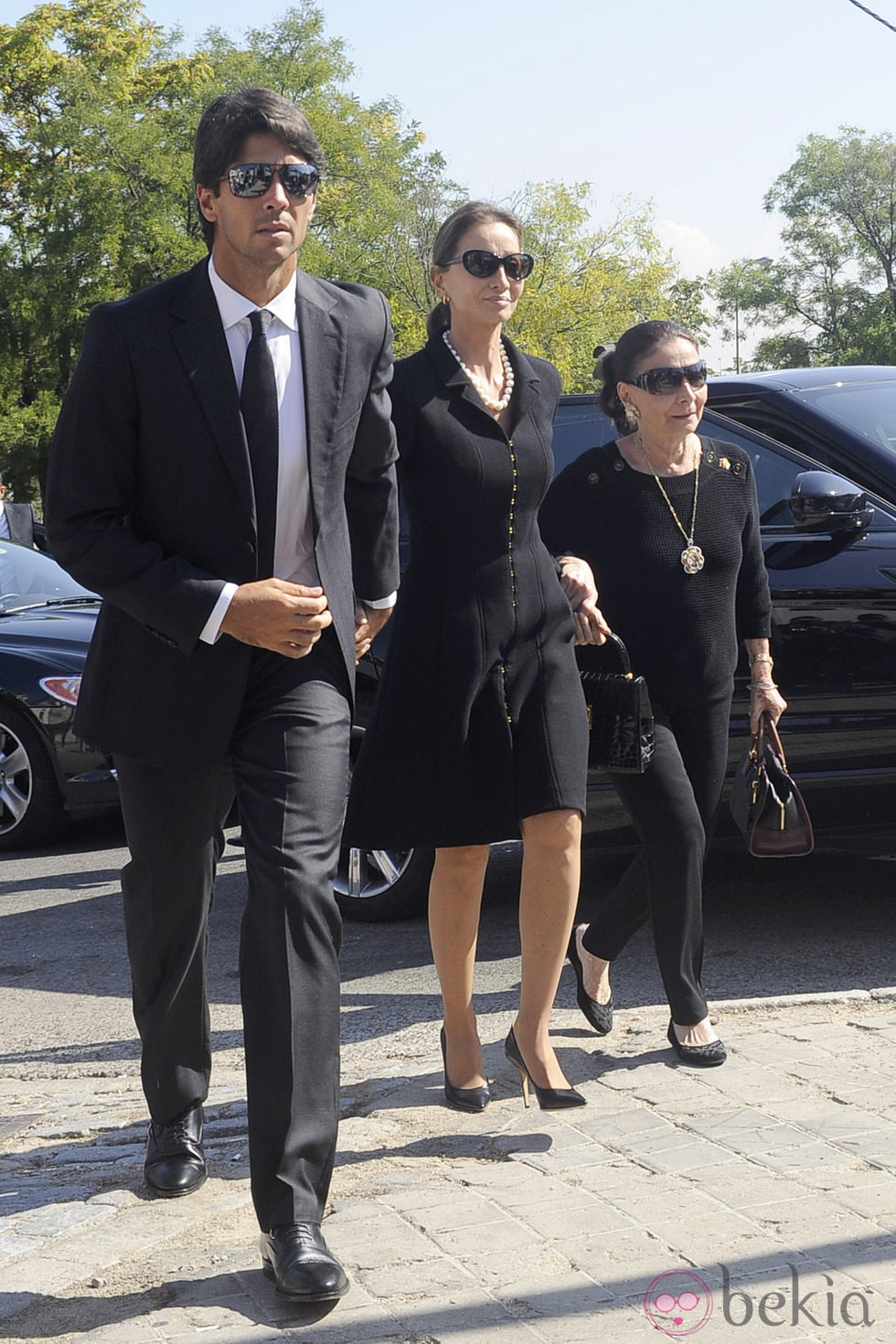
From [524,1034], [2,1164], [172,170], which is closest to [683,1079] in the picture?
[524,1034]

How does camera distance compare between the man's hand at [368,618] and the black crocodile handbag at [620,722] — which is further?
the black crocodile handbag at [620,722]

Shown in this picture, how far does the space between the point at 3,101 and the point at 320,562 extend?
36.3 metres

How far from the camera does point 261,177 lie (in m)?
3.15

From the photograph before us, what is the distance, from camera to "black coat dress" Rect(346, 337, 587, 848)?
12.6 ft

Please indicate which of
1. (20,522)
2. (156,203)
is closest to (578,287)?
(156,203)

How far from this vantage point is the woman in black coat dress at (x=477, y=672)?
384cm

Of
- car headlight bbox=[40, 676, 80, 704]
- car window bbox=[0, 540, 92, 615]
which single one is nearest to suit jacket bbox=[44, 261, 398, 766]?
car headlight bbox=[40, 676, 80, 704]

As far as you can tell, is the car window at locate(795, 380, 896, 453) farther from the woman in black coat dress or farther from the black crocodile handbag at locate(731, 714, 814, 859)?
the woman in black coat dress

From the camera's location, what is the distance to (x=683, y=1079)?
3998mm

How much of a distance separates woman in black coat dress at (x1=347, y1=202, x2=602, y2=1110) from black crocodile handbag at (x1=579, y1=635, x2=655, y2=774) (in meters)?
0.25

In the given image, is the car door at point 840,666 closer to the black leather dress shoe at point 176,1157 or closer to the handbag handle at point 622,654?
the handbag handle at point 622,654

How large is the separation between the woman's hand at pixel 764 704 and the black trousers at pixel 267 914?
64.5 inches
